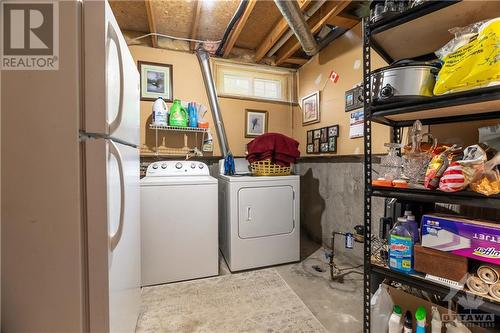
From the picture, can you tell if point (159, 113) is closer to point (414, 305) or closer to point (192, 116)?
point (192, 116)

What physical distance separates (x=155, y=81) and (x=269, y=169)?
173cm

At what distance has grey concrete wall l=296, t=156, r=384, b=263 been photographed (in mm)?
2090

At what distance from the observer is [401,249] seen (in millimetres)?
1021

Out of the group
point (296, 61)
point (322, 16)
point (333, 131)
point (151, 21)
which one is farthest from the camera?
point (296, 61)

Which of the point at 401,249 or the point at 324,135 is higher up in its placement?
the point at 324,135

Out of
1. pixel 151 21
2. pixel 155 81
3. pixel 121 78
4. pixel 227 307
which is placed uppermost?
pixel 151 21

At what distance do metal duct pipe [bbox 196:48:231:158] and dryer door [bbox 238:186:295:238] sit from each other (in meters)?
0.81

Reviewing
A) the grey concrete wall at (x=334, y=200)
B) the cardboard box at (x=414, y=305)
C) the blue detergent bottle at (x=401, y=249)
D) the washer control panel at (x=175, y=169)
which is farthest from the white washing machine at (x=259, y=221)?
the blue detergent bottle at (x=401, y=249)

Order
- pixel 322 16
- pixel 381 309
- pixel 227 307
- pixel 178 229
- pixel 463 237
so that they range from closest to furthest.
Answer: pixel 463 237 → pixel 381 309 → pixel 227 307 → pixel 178 229 → pixel 322 16

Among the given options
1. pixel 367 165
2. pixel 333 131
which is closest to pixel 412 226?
pixel 367 165

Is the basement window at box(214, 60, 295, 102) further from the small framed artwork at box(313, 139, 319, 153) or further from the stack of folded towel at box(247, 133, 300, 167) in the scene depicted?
the stack of folded towel at box(247, 133, 300, 167)

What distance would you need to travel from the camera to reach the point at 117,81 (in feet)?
2.97

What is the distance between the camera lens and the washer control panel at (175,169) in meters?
2.18

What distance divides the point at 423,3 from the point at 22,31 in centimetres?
150
